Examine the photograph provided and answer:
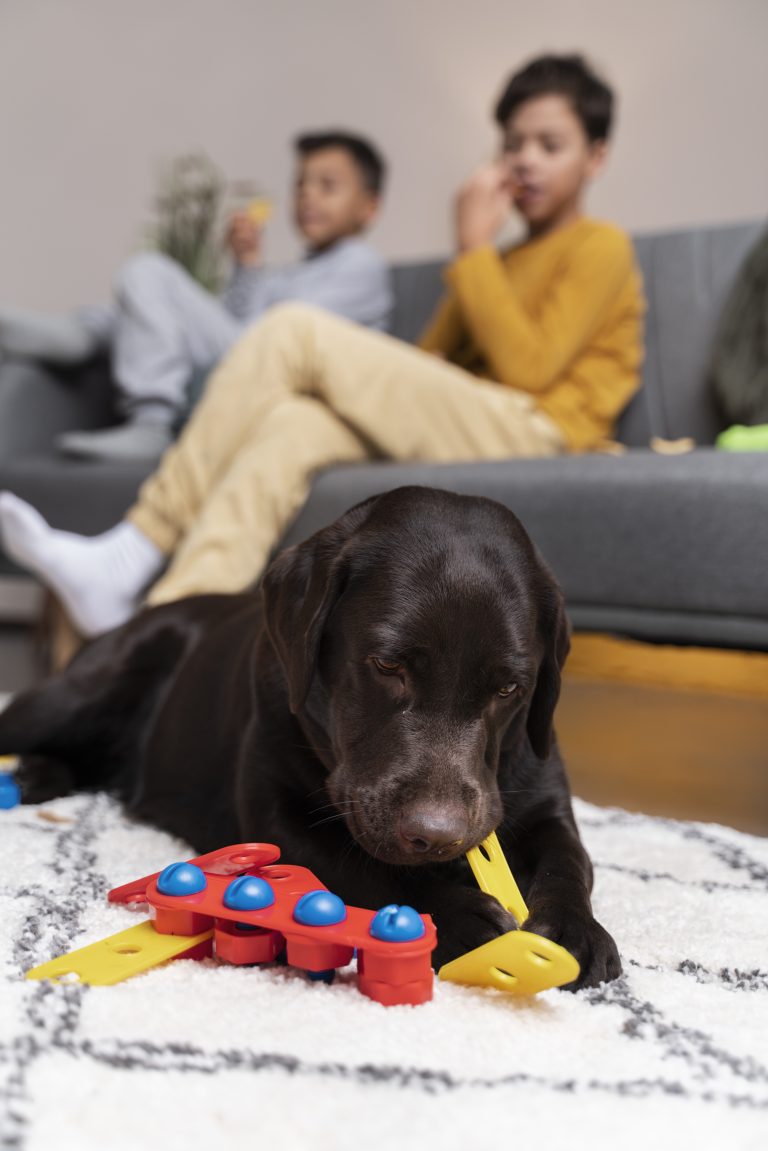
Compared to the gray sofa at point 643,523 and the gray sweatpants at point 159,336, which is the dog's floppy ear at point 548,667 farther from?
the gray sweatpants at point 159,336

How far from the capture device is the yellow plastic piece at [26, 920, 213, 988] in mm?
1007

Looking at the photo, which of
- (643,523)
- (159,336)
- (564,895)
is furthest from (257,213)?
(564,895)

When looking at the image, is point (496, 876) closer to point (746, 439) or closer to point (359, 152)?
point (746, 439)

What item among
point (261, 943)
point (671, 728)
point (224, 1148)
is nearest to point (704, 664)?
point (671, 728)

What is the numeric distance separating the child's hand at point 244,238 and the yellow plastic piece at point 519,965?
155 inches

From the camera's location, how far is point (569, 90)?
10.8 feet

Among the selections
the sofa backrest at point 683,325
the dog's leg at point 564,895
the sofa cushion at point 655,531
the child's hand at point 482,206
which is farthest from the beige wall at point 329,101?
the dog's leg at point 564,895

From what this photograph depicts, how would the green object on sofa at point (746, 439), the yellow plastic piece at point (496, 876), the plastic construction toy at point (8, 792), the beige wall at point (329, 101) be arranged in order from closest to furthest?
the yellow plastic piece at point (496, 876), the plastic construction toy at point (8, 792), the green object on sofa at point (746, 439), the beige wall at point (329, 101)

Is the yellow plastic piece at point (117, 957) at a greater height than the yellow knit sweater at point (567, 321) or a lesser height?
lesser

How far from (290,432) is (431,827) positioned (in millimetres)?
1772

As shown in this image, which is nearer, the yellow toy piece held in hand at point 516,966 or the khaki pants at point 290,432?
the yellow toy piece held in hand at point 516,966

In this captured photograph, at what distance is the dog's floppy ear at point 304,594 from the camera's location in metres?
1.23

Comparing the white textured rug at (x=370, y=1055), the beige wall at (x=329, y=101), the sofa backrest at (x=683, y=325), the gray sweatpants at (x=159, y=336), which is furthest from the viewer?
the beige wall at (x=329, y=101)

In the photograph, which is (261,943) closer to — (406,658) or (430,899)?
(430,899)
